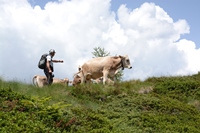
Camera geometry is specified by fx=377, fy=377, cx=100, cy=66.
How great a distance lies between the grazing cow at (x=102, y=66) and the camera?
19.1m

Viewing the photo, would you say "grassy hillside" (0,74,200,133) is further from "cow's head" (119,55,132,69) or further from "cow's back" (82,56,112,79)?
"cow's back" (82,56,112,79)

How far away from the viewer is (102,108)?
14109 mm

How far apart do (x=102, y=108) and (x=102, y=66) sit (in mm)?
5196

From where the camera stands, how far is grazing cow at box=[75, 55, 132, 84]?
19078 mm

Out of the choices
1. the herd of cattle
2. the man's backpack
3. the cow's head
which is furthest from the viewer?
the cow's head

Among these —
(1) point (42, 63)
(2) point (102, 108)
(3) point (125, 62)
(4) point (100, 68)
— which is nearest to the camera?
(2) point (102, 108)

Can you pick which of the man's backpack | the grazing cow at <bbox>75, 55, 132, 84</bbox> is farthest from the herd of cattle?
the man's backpack

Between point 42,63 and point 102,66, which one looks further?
point 102,66

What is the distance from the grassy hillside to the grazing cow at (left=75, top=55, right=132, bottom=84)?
136 cm

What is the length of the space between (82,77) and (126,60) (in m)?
2.47

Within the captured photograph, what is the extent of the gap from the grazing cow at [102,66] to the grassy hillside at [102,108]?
1.36m

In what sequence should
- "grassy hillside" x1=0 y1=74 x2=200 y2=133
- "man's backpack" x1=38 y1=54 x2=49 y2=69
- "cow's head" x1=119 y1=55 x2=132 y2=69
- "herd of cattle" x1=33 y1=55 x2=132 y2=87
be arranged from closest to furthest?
"grassy hillside" x1=0 y1=74 x2=200 y2=133 → "man's backpack" x1=38 y1=54 x2=49 y2=69 → "herd of cattle" x1=33 y1=55 x2=132 y2=87 → "cow's head" x1=119 y1=55 x2=132 y2=69

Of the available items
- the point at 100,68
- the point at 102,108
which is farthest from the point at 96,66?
the point at 102,108

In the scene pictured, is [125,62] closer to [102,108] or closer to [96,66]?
[96,66]
